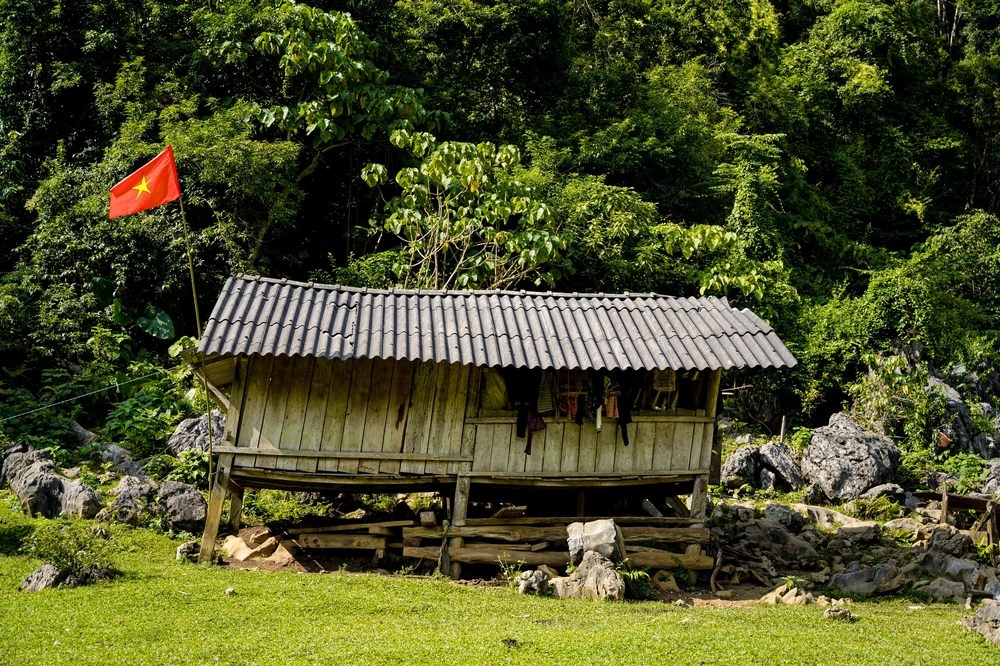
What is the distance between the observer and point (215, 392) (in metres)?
12.5

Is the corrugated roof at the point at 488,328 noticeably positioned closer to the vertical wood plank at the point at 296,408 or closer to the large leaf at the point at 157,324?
the vertical wood plank at the point at 296,408

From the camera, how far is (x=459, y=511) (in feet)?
40.1

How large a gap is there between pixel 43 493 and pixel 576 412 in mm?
Result: 7677

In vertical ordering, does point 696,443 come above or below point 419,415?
below

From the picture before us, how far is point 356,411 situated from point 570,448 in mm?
2873

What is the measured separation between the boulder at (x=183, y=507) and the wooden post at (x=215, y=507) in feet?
4.31

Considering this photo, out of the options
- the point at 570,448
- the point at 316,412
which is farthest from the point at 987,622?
the point at 316,412

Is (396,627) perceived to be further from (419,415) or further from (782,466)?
(782,466)

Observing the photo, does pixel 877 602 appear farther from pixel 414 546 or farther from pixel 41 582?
pixel 41 582

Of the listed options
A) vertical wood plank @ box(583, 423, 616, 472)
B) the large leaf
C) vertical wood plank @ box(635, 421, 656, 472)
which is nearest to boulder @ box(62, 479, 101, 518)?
vertical wood plank @ box(583, 423, 616, 472)

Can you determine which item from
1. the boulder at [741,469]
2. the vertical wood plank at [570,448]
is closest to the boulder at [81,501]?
the vertical wood plank at [570,448]

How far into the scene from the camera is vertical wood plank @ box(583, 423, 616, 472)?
12531 mm

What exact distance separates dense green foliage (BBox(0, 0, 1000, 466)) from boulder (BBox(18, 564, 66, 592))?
6.98m

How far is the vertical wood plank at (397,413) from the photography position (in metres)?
12.0
